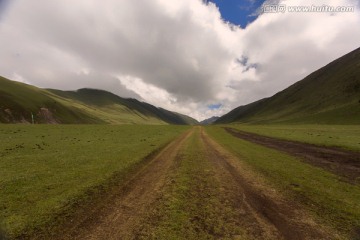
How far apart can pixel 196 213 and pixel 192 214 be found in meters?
0.20

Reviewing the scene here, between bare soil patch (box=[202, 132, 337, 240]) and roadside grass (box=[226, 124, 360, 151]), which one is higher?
roadside grass (box=[226, 124, 360, 151])

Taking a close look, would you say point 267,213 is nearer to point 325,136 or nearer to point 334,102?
point 325,136

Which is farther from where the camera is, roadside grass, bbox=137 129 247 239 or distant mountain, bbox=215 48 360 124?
distant mountain, bbox=215 48 360 124

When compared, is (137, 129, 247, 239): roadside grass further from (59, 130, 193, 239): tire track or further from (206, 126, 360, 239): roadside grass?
(206, 126, 360, 239): roadside grass

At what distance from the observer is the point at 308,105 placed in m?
176

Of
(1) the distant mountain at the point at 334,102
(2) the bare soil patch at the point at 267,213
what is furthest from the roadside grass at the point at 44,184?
(1) the distant mountain at the point at 334,102

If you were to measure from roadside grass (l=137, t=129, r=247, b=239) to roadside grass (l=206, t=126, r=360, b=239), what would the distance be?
3.78 meters

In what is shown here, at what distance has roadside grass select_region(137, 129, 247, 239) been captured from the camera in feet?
23.5

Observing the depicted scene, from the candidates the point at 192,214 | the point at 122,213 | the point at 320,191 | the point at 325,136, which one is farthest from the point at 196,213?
the point at 325,136

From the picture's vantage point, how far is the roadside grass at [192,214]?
7167 mm

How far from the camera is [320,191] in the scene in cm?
1173

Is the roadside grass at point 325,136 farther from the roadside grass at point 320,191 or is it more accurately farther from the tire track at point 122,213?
the tire track at point 122,213

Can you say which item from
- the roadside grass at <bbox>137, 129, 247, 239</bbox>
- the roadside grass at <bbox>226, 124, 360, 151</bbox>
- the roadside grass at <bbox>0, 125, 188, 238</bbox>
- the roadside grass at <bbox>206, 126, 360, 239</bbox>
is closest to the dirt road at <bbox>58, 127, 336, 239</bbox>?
the roadside grass at <bbox>137, 129, 247, 239</bbox>

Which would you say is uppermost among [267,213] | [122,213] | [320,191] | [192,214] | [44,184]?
[320,191]
